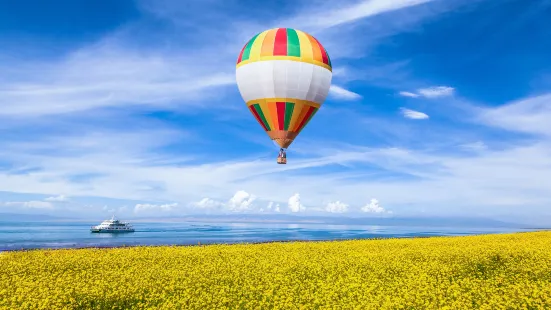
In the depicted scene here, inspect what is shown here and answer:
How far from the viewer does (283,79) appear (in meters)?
28.4

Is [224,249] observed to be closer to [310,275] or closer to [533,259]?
[310,275]

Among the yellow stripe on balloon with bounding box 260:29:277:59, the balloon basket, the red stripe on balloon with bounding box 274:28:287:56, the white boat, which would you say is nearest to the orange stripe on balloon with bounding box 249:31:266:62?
the yellow stripe on balloon with bounding box 260:29:277:59

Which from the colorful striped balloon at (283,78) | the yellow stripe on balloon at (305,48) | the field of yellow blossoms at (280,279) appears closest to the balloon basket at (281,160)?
the colorful striped balloon at (283,78)

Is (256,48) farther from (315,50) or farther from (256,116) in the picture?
(256,116)

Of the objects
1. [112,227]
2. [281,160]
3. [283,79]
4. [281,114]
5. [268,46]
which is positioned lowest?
[112,227]

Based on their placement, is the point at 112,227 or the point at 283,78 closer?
the point at 283,78

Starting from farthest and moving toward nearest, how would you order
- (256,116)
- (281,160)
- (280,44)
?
(256,116)
(281,160)
(280,44)

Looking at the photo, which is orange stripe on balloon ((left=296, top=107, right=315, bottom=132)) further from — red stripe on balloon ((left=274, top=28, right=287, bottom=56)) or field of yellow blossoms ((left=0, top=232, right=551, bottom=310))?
field of yellow blossoms ((left=0, top=232, right=551, bottom=310))

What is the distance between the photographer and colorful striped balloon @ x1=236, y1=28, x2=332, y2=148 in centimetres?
2844

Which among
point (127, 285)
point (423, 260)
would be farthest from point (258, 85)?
point (127, 285)

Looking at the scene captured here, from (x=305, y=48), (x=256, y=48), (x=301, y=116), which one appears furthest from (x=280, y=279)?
(x=256, y=48)

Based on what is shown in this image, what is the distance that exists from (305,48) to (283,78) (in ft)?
8.50

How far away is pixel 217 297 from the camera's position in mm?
12445

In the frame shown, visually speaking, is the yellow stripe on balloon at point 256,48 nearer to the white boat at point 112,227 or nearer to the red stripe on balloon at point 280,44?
the red stripe on balloon at point 280,44
